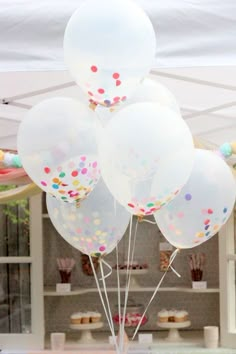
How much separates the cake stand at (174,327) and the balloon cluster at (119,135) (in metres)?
2.76

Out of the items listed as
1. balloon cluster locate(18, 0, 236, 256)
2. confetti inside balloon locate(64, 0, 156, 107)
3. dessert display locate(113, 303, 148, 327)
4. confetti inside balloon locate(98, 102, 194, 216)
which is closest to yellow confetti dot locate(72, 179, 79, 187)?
balloon cluster locate(18, 0, 236, 256)

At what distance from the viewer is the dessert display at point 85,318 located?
5.01 metres

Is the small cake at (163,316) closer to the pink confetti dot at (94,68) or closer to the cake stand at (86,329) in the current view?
the cake stand at (86,329)

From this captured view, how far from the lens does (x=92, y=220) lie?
98.2 inches

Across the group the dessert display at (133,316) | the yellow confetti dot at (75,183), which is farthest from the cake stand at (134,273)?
the yellow confetti dot at (75,183)

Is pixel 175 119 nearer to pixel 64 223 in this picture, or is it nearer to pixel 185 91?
pixel 64 223

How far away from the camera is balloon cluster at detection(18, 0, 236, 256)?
6.45 feet

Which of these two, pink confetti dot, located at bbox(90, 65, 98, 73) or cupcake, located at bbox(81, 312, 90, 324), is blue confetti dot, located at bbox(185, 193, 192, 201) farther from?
cupcake, located at bbox(81, 312, 90, 324)

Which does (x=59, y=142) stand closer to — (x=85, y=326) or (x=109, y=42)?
(x=109, y=42)

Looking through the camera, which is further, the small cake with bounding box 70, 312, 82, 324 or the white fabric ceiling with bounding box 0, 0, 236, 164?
the small cake with bounding box 70, 312, 82, 324

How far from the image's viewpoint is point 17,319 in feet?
16.5

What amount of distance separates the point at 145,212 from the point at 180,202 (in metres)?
0.22

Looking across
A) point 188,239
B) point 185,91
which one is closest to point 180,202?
point 188,239

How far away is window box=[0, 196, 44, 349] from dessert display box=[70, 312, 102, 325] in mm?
229
